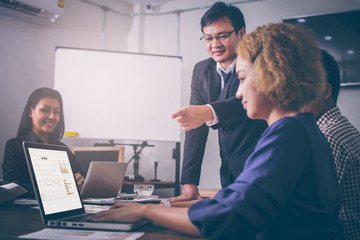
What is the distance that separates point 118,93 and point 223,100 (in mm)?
1929

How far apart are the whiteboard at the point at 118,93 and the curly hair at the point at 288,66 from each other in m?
2.44

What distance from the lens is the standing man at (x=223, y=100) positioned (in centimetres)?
156

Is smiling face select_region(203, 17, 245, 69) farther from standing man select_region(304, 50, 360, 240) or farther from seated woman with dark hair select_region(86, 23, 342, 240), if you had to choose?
seated woman with dark hair select_region(86, 23, 342, 240)

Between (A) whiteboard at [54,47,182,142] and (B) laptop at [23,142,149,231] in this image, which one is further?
(A) whiteboard at [54,47,182,142]

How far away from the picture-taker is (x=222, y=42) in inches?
67.7

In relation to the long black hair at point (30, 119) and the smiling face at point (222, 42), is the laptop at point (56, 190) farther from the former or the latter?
the long black hair at point (30, 119)

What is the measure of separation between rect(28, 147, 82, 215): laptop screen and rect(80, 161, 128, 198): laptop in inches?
14.8

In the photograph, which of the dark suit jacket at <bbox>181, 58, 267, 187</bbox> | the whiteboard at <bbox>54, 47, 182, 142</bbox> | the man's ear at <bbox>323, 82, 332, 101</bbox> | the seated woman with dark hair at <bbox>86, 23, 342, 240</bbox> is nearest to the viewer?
the seated woman with dark hair at <bbox>86, 23, 342, 240</bbox>

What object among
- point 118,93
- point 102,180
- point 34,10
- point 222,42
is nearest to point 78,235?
point 102,180

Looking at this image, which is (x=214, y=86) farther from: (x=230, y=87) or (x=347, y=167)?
(x=347, y=167)

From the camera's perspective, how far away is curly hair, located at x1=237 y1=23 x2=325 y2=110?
78 cm

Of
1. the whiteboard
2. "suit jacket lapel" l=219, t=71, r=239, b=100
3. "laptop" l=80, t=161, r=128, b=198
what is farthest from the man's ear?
the whiteboard

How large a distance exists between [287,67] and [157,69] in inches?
102

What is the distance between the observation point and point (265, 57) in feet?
2.62
